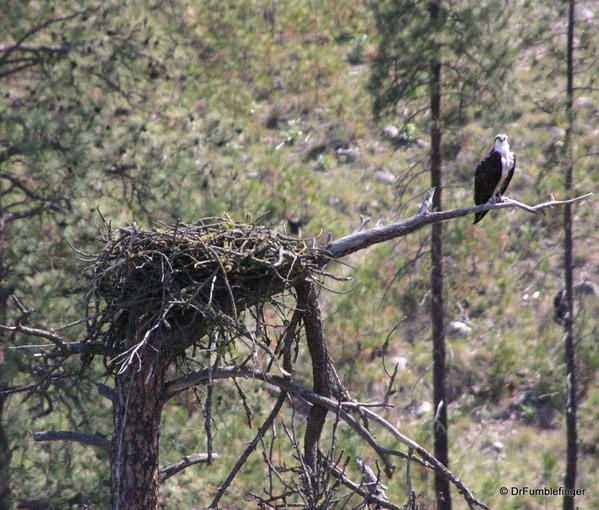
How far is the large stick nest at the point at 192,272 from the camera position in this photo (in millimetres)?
4234

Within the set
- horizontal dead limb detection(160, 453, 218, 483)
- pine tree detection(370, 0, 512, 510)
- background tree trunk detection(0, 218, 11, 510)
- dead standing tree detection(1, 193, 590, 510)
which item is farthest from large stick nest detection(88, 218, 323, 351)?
pine tree detection(370, 0, 512, 510)

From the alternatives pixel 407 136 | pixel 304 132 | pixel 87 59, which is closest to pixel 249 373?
pixel 407 136

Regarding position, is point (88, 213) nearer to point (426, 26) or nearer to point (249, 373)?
point (426, 26)

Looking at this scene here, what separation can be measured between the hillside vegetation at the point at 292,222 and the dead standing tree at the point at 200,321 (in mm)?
1891

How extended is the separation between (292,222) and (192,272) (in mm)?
10032

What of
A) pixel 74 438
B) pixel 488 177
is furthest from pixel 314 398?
pixel 488 177

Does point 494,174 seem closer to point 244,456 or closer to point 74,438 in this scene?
point 244,456

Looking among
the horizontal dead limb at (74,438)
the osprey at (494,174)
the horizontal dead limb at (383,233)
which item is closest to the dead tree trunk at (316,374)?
the horizontal dead limb at (383,233)

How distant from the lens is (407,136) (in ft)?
30.9

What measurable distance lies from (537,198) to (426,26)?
10.2 ft

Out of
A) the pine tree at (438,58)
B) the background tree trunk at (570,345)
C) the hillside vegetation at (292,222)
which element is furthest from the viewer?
the background tree trunk at (570,345)

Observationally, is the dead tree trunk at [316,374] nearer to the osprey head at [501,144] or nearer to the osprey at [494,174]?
the osprey at [494,174]

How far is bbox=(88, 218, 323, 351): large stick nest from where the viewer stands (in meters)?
4.23

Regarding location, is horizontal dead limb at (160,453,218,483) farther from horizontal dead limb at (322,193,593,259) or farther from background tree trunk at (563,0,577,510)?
background tree trunk at (563,0,577,510)
